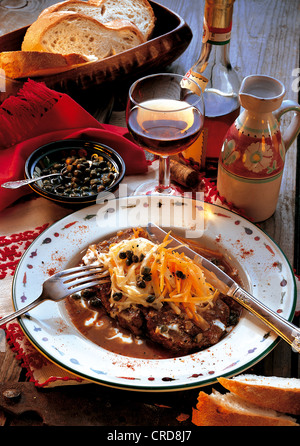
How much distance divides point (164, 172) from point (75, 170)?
1.54 feet

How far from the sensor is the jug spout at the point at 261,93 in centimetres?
227

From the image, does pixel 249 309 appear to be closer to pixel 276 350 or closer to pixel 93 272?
pixel 276 350

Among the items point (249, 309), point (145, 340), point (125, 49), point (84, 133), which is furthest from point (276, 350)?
point (125, 49)

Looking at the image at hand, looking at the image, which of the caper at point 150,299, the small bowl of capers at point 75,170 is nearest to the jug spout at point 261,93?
the small bowl of capers at point 75,170

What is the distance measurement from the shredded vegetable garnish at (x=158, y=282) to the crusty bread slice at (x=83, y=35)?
1.81 metres

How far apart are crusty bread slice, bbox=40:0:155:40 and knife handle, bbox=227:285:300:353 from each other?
2.25m

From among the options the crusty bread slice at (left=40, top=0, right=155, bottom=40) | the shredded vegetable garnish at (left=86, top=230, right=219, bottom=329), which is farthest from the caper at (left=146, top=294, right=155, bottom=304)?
the crusty bread slice at (left=40, top=0, right=155, bottom=40)

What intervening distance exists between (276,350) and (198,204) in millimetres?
837

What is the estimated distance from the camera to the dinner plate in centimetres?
177

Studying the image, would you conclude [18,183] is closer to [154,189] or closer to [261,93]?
[154,189]

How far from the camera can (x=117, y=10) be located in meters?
3.72

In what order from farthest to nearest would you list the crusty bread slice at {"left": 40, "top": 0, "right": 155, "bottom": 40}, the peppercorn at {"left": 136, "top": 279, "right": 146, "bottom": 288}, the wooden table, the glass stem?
the crusty bread slice at {"left": 40, "top": 0, "right": 155, "bottom": 40} → the glass stem → the peppercorn at {"left": 136, "top": 279, "right": 146, "bottom": 288} → the wooden table

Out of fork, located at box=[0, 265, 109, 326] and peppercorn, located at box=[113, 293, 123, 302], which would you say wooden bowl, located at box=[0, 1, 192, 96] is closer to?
fork, located at box=[0, 265, 109, 326]

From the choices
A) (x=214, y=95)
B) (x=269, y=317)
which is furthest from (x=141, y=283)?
(x=214, y=95)
